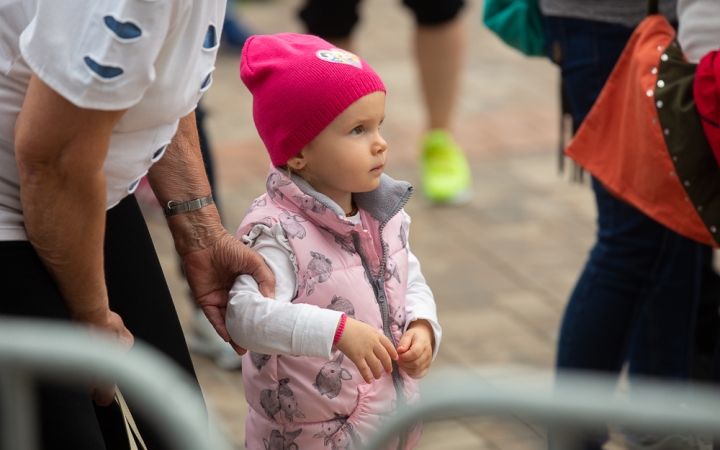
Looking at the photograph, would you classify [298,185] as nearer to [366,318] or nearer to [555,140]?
[366,318]

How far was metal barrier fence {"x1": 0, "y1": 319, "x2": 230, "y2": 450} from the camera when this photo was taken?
1.07m

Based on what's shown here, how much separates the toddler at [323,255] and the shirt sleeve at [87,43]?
448 mm

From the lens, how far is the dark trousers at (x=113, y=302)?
1.63m

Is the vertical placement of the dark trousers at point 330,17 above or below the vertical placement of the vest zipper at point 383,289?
below

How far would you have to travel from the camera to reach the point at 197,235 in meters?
1.93

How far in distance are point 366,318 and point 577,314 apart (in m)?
1.08

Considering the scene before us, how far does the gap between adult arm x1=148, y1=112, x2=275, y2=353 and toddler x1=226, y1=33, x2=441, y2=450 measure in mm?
50

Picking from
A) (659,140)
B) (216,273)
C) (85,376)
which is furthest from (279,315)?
(659,140)

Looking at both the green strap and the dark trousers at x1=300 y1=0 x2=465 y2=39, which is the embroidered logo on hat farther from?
the dark trousers at x1=300 y1=0 x2=465 y2=39

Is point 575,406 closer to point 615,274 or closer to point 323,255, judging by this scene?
point 323,255

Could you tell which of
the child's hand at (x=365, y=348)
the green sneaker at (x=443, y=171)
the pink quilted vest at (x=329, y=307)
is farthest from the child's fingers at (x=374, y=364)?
the green sneaker at (x=443, y=171)

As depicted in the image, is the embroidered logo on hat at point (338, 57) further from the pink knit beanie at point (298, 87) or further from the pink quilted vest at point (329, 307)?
the pink quilted vest at point (329, 307)

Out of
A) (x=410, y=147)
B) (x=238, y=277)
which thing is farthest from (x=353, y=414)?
(x=410, y=147)

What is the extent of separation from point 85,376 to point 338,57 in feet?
2.88
